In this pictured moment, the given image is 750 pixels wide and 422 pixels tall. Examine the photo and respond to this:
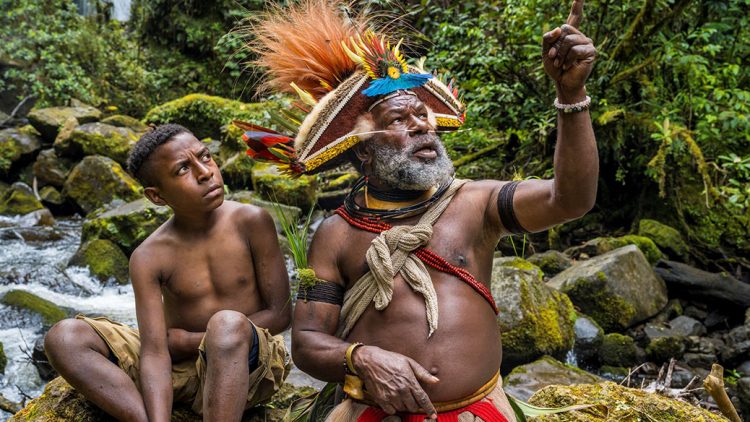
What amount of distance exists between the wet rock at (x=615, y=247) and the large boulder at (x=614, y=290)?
1.01m

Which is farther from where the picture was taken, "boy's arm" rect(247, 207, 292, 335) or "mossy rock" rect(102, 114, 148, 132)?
"mossy rock" rect(102, 114, 148, 132)

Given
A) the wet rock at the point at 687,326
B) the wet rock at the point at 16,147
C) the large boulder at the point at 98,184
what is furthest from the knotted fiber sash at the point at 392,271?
the wet rock at the point at 16,147

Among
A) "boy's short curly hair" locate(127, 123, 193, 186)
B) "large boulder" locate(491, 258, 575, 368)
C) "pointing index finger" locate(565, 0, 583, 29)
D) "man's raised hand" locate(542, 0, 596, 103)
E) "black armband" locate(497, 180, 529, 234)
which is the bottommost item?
"large boulder" locate(491, 258, 575, 368)

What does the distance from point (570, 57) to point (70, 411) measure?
2.61 m

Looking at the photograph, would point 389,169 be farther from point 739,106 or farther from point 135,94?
point 135,94

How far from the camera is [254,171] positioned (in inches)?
401

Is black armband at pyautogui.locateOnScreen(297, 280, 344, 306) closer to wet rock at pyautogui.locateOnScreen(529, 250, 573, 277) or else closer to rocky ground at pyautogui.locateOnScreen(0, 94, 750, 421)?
rocky ground at pyautogui.locateOnScreen(0, 94, 750, 421)

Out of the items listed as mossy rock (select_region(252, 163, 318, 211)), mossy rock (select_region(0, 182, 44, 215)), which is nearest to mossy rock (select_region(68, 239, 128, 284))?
mossy rock (select_region(252, 163, 318, 211))

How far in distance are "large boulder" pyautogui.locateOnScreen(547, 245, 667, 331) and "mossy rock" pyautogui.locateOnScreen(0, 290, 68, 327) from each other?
515 cm

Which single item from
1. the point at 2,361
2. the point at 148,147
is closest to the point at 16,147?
the point at 2,361

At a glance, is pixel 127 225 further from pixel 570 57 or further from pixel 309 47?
pixel 570 57

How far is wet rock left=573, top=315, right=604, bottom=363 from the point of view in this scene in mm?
6121

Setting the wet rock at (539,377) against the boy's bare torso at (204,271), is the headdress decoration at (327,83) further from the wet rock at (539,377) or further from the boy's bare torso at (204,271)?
the wet rock at (539,377)

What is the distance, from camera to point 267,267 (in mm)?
2988
